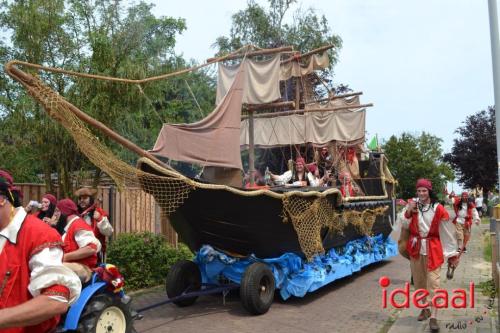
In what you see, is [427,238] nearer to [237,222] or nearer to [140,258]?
[237,222]

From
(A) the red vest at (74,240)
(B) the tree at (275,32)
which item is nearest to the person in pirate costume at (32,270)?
(A) the red vest at (74,240)

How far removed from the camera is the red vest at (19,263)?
6.34ft

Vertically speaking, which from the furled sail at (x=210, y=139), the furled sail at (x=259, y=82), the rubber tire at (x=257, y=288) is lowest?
the rubber tire at (x=257, y=288)

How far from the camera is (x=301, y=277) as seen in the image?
7.70 meters

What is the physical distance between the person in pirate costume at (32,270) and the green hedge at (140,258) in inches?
264

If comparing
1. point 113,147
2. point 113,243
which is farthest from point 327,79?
point 113,243

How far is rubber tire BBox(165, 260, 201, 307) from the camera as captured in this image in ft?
23.7

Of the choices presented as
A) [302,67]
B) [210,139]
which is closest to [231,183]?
[210,139]

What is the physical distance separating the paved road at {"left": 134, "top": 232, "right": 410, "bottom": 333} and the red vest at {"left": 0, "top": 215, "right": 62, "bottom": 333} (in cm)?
455

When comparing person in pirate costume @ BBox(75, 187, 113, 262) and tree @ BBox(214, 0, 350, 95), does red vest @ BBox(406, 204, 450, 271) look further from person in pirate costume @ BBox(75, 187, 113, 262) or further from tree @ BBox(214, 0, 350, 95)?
tree @ BBox(214, 0, 350, 95)

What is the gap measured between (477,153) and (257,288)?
2913 centimetres

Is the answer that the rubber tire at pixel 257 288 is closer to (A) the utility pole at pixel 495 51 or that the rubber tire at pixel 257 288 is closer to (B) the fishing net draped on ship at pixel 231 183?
(B) the fishing net draped on ship at pixel 231 183

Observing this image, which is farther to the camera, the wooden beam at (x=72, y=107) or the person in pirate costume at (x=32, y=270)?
the wooden beam at (x=72, y=107)

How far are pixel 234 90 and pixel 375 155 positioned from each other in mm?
5946
